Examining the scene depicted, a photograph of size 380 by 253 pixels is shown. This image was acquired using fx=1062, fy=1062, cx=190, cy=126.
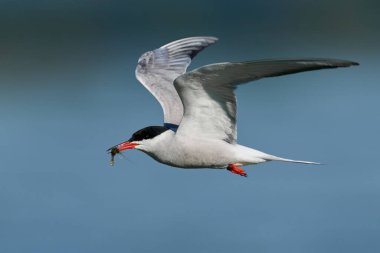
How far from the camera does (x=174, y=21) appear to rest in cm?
2053

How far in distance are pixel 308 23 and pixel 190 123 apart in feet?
49.3

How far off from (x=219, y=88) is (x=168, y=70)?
1504 millimetres

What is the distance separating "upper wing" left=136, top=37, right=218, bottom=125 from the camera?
291 inches

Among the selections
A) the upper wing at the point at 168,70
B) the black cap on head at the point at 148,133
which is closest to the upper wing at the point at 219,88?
the black cap on head at the point at 148,133

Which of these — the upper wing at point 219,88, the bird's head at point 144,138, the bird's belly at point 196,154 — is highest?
the upper wing at point 219,88

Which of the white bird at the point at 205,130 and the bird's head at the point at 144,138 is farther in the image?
the bird's head at the point at 144,138

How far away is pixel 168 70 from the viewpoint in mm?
7910

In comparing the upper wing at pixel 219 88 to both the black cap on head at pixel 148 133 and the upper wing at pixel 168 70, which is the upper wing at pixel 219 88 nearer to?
the black cap on head at pixel 148 133

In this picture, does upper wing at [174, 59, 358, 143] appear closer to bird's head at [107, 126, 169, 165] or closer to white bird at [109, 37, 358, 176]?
white bird at [109, 37, 358, 176]

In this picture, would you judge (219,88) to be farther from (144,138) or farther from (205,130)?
(144,138)

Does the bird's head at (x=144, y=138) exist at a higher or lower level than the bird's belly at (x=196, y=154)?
higher

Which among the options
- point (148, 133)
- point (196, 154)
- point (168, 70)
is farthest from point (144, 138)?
point (168, 70)

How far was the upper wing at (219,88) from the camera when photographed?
5.91 meters

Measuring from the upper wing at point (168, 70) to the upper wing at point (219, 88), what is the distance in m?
0.58
